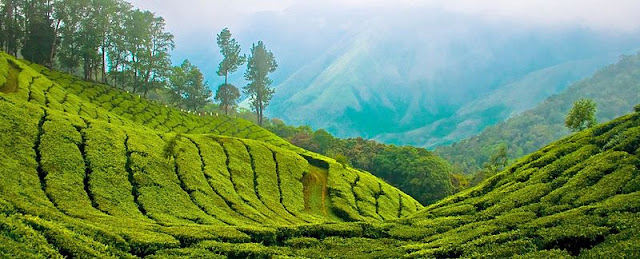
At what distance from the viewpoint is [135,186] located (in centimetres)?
3312

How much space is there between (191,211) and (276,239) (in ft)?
31.3

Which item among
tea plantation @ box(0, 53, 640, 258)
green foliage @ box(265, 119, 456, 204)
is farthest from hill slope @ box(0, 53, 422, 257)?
green foliage @ box(265, 119, 456, 204)

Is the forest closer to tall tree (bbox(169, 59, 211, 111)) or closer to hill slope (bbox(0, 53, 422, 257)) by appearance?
hill slope (bbox(0, 53, 422, 257))

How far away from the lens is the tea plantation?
67.1 feet

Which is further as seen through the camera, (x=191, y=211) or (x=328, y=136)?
(x=328, y=136)

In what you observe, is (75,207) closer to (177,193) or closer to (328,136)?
(177,193)

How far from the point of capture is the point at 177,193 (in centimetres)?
3503

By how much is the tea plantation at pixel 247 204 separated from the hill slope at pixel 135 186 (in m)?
0.12

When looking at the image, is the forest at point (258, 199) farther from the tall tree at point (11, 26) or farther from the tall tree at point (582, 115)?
the tall tree at point (11, 26)

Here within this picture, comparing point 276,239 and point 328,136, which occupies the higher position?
point 328,136

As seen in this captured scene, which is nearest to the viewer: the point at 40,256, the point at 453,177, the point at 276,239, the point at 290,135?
the point at 40,256

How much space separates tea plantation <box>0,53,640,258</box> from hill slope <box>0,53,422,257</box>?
125mm


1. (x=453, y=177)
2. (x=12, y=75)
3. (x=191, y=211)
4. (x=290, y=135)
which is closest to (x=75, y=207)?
(x=191, y=211)

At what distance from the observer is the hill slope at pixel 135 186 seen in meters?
21.5
